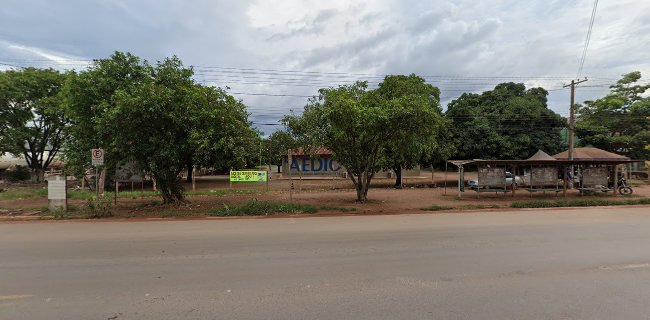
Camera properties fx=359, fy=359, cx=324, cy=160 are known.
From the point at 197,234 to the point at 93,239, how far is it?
2.31m

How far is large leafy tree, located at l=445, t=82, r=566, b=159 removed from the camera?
27.6 metres

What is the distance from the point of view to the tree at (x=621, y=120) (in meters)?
30.9

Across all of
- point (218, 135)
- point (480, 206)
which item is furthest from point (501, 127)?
point (218, 135)

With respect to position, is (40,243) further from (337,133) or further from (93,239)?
(337,133)

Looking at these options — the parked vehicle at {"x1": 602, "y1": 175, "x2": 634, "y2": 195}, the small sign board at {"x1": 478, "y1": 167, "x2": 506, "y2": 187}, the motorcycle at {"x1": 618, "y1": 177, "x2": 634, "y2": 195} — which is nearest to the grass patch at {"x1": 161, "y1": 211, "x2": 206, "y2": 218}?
the small sign board at {"x1": 478, "y1": 167, "x2": 506, "y2": 187}

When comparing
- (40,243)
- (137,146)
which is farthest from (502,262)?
(137,146)

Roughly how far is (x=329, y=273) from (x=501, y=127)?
91.4 feet

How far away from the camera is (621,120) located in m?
32.3

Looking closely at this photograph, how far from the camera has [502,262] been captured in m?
6.09

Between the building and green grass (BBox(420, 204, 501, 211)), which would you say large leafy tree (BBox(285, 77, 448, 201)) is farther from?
the building

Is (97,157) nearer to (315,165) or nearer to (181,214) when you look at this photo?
(181,214)

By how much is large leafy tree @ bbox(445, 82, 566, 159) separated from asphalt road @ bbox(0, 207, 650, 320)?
18.6 metres

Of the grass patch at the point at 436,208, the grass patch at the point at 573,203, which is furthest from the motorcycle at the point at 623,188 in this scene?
the grass patch at the point at 436,208

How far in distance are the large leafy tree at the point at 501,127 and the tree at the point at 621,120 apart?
4.85 metres
